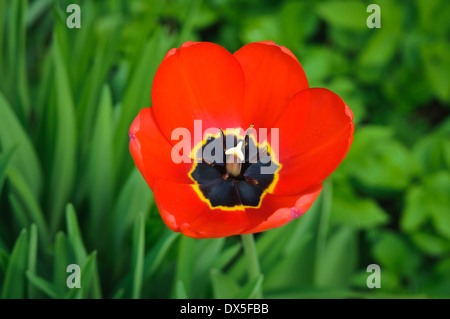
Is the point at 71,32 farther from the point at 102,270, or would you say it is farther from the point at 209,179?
the point at 209,179

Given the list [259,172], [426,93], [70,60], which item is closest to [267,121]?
[259,172]

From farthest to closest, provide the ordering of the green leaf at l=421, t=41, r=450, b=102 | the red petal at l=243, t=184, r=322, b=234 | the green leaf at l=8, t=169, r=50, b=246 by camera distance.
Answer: the green leaf at l=421, t=41, r=450, b=102
the green leaf at l=8, t=169, r=50, b=246
the red petal at l=243, t=184, r=322, b=234

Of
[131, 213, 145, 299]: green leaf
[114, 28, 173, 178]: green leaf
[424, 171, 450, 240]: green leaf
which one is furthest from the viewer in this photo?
[424, 171, 450, 240]: green leaf

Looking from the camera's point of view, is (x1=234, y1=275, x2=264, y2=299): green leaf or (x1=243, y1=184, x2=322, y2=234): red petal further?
(x1=234, y1=275, x2=264, y2=299): green leaf

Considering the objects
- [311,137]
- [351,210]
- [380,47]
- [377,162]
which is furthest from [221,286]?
[380,47]

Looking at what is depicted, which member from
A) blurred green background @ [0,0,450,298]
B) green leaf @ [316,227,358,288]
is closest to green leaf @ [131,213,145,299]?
blurred green background @ [0,0,450,298]

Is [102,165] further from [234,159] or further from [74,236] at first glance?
[234,159]

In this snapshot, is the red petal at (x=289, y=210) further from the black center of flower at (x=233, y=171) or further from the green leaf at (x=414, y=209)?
the green leaf at (x=414, y=209)

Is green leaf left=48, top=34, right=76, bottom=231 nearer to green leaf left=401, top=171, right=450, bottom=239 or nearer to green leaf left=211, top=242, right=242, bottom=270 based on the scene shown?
green leaf left=211, top=242, right=242, bottom=270
